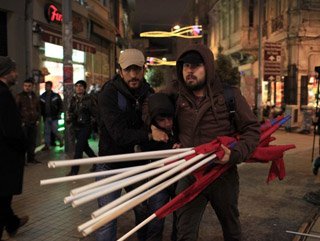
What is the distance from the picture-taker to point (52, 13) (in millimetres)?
13211

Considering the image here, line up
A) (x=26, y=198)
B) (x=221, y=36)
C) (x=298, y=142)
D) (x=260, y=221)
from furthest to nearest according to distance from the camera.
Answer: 1. (x=221, y=36)
2. (x=298, y=142)
3. (x=26, y=198)
4. (x=260, y=221)

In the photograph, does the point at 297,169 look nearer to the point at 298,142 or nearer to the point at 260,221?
the point at 260,221

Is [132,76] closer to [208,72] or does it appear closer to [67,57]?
[208,72]

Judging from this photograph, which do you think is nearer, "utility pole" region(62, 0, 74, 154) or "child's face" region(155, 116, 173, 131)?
"child's face" region(155, 116, 173, 131)

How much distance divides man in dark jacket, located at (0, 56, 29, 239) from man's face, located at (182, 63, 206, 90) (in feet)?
6.49

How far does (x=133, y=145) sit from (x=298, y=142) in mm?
12426

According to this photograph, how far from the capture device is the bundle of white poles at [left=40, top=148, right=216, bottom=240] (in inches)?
94.7

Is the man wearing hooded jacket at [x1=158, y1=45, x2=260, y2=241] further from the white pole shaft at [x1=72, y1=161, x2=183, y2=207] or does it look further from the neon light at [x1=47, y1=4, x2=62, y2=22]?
the neon light at [x1=47, y1=4, x2=62, y2=22]

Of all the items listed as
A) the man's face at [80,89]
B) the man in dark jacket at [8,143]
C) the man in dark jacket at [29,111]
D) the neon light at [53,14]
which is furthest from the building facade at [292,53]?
the man in dark jacket at [8,143]

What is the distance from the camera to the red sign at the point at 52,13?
12.9 m

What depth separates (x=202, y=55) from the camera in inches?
126

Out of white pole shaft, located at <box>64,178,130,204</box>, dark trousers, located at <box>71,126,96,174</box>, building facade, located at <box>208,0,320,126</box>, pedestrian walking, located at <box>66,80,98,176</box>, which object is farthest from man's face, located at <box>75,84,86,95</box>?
building facade, located at <box>208,0,320,126</box>

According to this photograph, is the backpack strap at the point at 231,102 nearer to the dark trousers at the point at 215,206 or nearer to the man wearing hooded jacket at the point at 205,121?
the man wearing hooded jacket at the point at 205,121

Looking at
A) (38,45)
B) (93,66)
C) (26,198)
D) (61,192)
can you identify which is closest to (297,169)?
(61,192)
